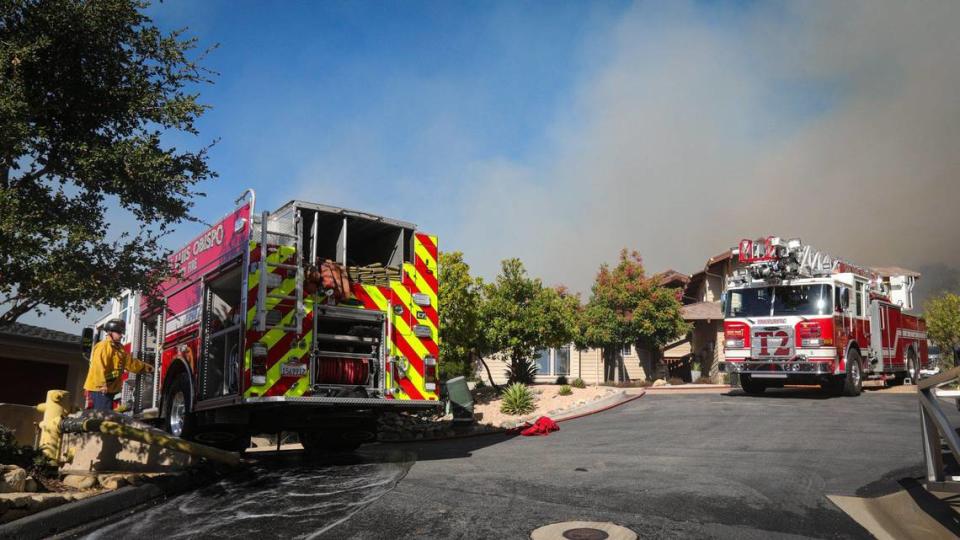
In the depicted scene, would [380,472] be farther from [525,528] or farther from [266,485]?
[525,528]

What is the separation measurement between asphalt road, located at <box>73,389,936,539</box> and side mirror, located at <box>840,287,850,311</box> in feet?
14.7

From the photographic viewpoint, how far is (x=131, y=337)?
453 inches

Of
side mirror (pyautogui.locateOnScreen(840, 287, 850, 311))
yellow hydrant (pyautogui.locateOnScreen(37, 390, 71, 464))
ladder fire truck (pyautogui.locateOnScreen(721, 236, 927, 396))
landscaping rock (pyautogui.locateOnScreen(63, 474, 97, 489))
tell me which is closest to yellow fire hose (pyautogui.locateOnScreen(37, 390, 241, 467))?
yellow hydrant (pyautogui.locateOnScreen(37, 390, 71, 464))

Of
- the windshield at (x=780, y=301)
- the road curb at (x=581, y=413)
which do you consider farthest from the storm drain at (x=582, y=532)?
the windshield at (x=780, y=301)

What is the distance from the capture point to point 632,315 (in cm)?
2817

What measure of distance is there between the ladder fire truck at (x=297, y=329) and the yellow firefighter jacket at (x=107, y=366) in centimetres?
86

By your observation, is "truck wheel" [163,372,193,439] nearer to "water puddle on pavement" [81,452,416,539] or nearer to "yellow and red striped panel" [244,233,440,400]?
"water puddle on pavement" [81,452,416,539]

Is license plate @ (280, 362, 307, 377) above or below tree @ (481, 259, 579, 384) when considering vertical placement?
below

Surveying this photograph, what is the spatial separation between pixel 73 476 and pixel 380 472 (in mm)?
3046

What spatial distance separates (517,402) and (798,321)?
21.1 ft

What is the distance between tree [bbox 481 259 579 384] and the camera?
18984mm

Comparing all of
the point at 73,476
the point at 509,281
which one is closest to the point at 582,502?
the point at 73,476

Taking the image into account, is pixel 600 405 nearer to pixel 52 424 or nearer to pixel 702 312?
pixel 52 424

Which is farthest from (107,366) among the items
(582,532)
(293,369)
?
(582,532)
